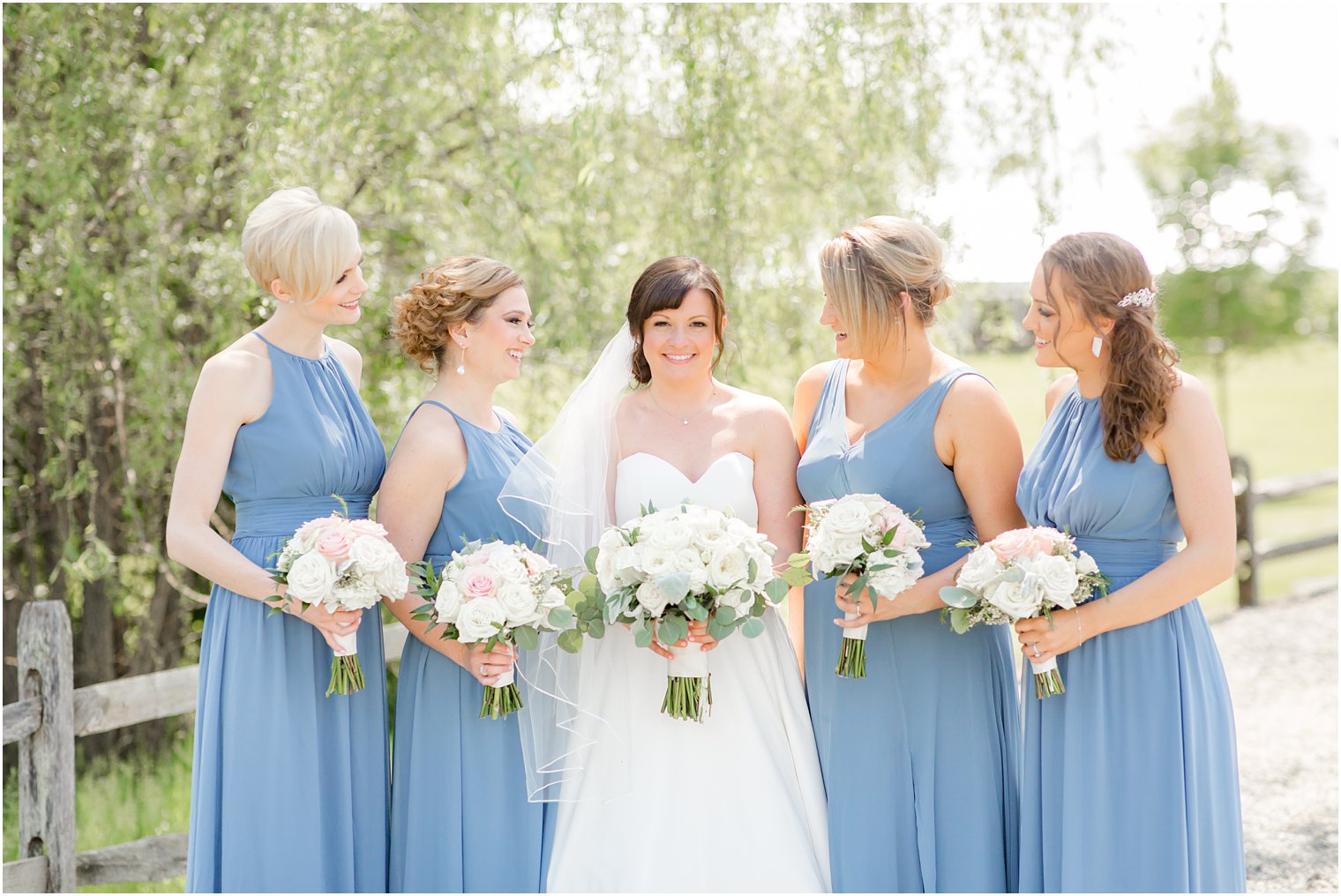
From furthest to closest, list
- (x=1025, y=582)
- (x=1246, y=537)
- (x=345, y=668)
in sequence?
(x=1246, y=537), (x=345, y=668), (x=1025, y=582)

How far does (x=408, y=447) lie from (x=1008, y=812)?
229cm

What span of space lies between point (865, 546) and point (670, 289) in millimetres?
1119

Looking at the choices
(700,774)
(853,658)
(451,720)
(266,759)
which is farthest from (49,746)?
(853,658)

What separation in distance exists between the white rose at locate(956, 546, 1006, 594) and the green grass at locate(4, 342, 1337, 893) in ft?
6.23

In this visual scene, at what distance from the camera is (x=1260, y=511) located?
87.5ft

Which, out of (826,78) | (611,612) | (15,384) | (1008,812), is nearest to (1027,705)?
(1008,812)

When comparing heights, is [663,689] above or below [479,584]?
below

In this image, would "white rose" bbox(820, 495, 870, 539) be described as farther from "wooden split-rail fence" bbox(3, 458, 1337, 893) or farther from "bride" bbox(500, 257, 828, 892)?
"wooden split-rail fence" bbox(3, 458, 1337, 893)

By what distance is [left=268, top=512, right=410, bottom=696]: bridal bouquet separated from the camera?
3.25 m

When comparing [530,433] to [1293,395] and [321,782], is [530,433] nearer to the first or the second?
[321,782]

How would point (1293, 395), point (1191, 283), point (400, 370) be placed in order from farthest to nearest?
point (1293, 395), point (1191, 283), point (400, 370)

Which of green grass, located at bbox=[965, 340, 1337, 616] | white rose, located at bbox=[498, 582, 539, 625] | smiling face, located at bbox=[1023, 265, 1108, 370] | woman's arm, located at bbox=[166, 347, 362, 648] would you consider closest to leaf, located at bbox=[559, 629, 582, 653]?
white rose, located at bbox=[498, 582, 539, 625]

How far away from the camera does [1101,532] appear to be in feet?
11.3

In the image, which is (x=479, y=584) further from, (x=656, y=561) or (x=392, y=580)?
(x=656, y=561)
